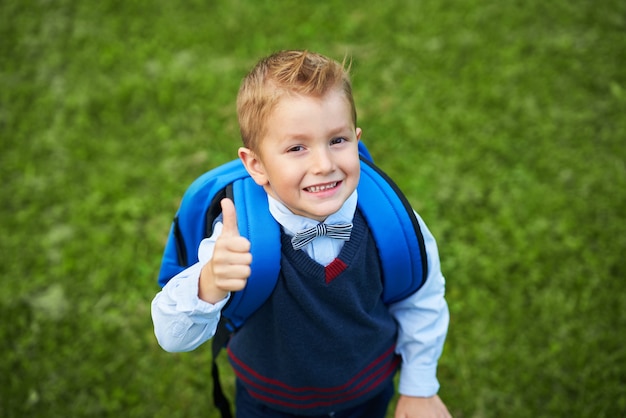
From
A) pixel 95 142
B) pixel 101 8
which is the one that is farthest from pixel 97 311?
pixel 101 8

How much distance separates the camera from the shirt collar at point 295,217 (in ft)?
5.46

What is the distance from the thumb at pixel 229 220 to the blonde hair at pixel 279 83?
0.23 meters

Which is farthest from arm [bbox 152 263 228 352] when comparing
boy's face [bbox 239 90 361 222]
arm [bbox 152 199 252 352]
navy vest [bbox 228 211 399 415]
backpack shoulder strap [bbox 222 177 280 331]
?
boy's face [bbox 239 90 361 222]

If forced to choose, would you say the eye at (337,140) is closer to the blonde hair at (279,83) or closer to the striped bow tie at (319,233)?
Answer: the blonde hair at (279,83)

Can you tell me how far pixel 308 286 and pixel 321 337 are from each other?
218mm

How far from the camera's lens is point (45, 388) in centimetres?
320

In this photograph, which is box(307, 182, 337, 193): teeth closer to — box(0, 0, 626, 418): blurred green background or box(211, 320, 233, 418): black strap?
box(211, 320, 233, 418): black strap

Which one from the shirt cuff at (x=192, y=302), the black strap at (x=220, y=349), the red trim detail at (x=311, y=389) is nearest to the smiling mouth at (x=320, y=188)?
the shirt cuff at (x=192, y=302)

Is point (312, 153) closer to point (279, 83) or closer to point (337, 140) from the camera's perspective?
point (337, 140)

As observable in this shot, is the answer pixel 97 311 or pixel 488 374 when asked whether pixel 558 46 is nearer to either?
pixel 488 374

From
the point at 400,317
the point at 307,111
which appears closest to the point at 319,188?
the point at 307,111

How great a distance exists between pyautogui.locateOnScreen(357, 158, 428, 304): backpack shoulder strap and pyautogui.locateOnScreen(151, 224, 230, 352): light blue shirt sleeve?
1.68 feet

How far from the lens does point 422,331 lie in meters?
1.97

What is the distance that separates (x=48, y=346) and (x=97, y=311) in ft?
1.10
